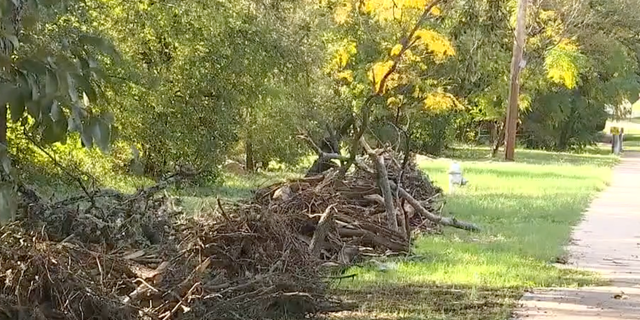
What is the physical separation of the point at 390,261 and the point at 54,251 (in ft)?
17.6

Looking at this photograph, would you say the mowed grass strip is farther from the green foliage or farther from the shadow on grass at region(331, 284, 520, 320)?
the green foliage

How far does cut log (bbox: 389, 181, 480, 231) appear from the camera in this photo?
12920mm

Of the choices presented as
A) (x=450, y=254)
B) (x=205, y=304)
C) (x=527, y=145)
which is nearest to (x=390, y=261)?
(x=450, y=254)

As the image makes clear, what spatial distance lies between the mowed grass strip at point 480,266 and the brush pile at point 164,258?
567 millimetres

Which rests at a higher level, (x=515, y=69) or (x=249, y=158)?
(x=515, y=69)

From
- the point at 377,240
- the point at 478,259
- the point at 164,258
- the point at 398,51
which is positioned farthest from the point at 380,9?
the point at 164,258

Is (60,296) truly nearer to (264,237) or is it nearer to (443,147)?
(264,237)

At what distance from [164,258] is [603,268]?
609 cm

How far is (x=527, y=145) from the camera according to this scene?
51250 mm

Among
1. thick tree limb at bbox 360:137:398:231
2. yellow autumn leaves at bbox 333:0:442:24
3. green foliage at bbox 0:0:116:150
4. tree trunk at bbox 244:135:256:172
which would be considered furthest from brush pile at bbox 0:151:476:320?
yellow autumn leaves at bbox 333:0:442:24

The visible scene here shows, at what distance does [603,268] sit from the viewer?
10922 millimetres

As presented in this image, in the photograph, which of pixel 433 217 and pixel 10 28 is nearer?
pixel 10 28

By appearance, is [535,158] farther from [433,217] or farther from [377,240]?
[377,240]

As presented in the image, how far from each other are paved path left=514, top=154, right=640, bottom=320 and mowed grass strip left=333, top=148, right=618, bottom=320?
0.77ft
